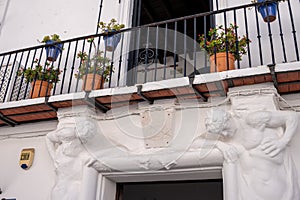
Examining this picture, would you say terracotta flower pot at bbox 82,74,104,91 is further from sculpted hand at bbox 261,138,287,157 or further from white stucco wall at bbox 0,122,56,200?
sculpted hand at bbox 261,138,287,157

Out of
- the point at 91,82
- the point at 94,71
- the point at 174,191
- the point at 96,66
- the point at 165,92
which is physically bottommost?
the point at 174,191

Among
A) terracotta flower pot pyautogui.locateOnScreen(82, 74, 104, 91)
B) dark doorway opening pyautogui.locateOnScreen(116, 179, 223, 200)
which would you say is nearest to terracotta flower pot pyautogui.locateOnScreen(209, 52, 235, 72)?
terracotta flower pot pyautogui.locateOnScreen(82, 74, 104, 91)

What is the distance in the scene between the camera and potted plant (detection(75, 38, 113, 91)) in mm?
4043

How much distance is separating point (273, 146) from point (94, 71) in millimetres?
2232

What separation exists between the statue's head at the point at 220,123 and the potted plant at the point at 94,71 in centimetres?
141

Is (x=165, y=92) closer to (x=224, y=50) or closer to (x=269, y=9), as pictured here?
(x=224, y=50)

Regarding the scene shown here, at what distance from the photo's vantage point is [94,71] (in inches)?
161

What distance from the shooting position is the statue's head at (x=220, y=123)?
3227 mm

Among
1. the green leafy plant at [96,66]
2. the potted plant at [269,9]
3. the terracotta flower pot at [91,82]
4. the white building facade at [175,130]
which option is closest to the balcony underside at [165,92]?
the white building facade at [175,130]

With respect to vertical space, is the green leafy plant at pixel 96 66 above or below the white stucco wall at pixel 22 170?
above

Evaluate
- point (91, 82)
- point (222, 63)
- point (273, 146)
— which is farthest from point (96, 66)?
point (273, 146)

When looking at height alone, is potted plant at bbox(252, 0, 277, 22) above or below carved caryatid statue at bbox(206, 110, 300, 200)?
above

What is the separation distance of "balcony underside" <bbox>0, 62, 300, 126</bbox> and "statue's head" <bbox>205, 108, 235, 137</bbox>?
32 centimetres

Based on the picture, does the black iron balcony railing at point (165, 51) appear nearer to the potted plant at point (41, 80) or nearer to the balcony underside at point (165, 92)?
the potted plant at point (41, 80)
